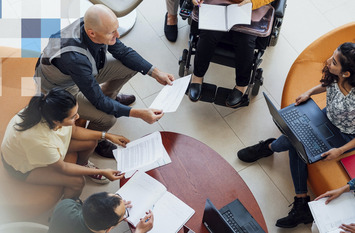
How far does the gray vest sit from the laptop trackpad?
154cm

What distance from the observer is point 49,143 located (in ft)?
8.02

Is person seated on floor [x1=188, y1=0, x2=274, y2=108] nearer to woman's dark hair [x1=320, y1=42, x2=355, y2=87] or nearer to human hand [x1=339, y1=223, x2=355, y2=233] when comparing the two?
woman's dark hair [x1=320, y1=42, x2=355, y2=87]

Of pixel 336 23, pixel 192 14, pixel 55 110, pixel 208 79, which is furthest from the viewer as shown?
pixel 336 23

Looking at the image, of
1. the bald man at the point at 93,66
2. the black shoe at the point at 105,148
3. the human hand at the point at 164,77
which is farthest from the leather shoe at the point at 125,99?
the human hand at the point at 164,77

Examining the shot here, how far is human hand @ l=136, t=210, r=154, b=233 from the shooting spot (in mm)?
2279

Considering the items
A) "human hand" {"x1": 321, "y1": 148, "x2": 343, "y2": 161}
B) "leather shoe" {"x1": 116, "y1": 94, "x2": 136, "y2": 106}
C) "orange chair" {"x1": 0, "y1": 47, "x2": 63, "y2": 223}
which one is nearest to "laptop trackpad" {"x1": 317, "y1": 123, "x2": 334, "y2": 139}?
"human hand" {"x1": 321, "y1": 148, "x2": 343, "y2": 161}

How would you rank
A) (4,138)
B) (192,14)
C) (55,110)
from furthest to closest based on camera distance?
(192,14) < (4,138) < (55,110)

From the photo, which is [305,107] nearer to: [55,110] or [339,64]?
[339,64]

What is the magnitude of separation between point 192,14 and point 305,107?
1.02 meters

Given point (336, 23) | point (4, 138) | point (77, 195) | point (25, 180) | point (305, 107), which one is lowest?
point (77, 195)

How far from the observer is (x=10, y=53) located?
2896 millimetres

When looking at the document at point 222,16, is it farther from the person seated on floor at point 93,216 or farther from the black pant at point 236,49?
the person seated on floor at point 93,216

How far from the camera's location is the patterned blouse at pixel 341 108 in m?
2.62

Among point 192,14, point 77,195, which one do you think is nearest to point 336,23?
point 192,14
